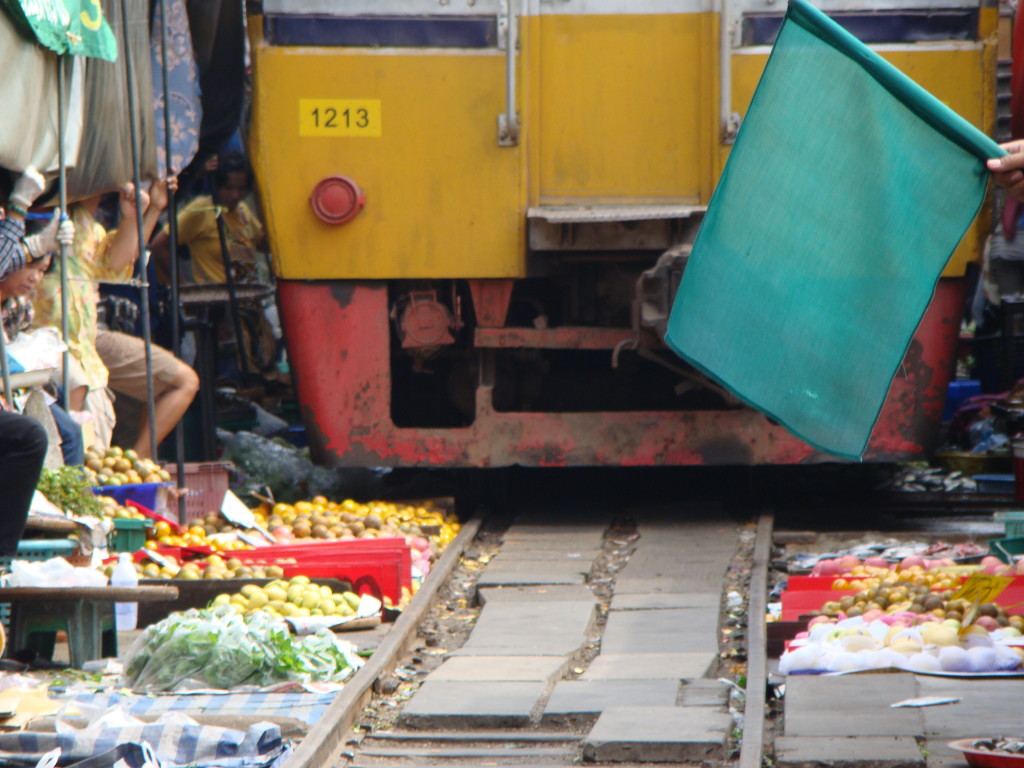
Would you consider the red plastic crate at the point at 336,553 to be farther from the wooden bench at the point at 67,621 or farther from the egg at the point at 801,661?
the egg at the point at 801,661

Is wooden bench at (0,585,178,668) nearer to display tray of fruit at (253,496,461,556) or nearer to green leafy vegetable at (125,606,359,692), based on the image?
green leafy vegetable at (125,606,359,692)

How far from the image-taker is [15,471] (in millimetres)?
5043

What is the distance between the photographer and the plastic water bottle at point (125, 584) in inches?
217

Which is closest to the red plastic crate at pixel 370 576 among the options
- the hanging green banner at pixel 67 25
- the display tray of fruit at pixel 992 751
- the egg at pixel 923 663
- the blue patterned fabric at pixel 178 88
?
the egg at pixel 923 663

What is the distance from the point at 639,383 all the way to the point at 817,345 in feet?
14.1

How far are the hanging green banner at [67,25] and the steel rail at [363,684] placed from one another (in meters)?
2.58

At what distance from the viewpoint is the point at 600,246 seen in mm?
7277

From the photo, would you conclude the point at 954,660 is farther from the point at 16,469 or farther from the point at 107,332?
the point at 107,332

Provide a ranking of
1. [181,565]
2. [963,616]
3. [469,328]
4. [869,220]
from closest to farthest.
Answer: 1. [869,220]
2. [963,616]
3. [181,565]
4. [469,328]

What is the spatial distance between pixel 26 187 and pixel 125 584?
180 cm

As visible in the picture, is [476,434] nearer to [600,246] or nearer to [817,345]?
[600,246]

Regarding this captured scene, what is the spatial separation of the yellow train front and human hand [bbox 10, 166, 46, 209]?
4.20 feet

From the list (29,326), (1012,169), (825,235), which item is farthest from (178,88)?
(1012,169)

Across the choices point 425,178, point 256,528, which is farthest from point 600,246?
point 256,528
